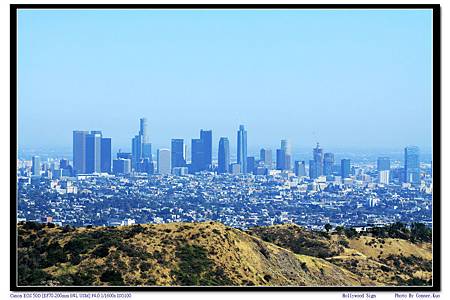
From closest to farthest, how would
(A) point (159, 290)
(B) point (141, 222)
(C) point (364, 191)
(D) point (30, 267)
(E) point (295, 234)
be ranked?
(A) point (159, 290) → (D) point (30, 267) → (B) point (141, 222) → (C) point (364, 191) → (E) point (295, 234)

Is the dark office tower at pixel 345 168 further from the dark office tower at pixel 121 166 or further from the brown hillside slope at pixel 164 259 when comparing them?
the dark office tower at pixel 121 166

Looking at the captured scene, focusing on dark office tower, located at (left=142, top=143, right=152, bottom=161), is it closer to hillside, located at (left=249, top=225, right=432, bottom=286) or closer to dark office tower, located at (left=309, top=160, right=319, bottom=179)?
hillside, located at (left=249, top=225, right=432, bottom=286)

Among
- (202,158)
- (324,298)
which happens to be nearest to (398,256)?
(202,158)

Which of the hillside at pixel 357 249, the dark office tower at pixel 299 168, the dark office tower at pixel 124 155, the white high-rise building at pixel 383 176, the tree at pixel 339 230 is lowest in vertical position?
the hillside at pixel 357 249

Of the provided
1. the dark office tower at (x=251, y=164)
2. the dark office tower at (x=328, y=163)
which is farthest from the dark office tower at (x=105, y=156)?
the dark office tower at (x=328, y=163)

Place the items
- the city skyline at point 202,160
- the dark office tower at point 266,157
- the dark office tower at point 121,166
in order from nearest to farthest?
the city skyline at point 202,160 < the dark office tower at point 121,166 < the dark office tower at point 266,157

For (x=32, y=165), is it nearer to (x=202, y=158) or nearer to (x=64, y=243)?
(x=64, y=243)
